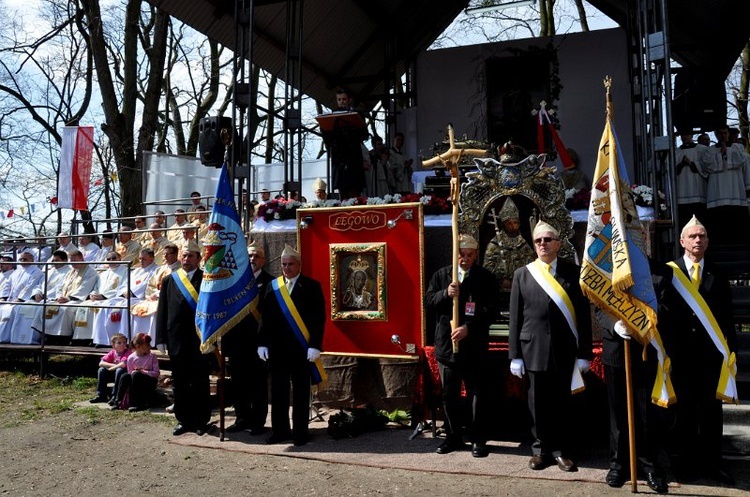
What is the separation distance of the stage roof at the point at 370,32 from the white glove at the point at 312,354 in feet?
20.0

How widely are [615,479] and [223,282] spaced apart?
12.9ft

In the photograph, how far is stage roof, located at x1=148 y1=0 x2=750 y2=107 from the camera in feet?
39.6

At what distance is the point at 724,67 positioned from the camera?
575 inches

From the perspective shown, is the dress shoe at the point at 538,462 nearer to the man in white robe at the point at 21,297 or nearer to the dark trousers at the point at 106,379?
the dark trousers at the point at 106,379

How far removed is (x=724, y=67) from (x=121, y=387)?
13458mm

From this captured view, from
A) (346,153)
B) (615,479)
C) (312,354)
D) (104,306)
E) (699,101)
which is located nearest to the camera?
(615,479)

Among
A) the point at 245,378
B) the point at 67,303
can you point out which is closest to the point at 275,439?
the point at 245,378

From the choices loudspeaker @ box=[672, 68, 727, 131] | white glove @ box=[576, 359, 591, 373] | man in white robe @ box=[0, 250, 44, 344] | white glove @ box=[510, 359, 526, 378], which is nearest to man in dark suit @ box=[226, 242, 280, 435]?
white glove @ box=[510, 359, 526, 378]

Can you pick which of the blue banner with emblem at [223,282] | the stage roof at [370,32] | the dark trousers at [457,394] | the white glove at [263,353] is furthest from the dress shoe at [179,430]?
the stage roof at [370,32]

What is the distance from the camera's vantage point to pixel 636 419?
16.8 feet

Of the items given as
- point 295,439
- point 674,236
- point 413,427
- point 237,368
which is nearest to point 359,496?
point 295,439

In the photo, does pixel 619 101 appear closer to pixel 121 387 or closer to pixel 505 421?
pixel 505 421

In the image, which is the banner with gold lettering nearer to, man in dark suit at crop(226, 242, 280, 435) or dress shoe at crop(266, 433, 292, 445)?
dress shoe at crop(266, 433, 292, 445)

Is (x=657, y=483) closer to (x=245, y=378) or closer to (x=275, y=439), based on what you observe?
(x=275, y=439)
